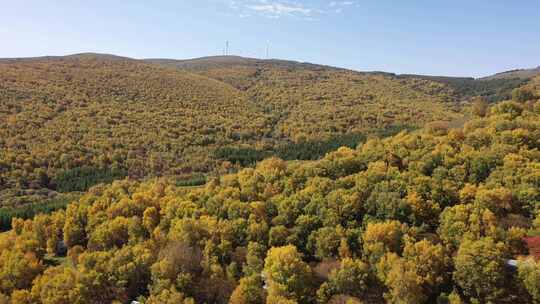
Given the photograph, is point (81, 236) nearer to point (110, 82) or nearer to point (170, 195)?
point (170, 195)

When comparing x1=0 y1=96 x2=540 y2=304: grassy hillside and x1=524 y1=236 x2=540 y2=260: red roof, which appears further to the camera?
x1=0 y1=96 x2=540 y2=304: grassy hillside

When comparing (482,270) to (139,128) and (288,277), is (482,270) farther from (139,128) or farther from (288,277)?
(139,128)

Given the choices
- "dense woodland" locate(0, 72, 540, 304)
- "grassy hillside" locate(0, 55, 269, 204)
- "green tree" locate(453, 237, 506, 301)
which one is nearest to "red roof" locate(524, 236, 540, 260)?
"dense woodland" locate(0, 72, 540, 304)

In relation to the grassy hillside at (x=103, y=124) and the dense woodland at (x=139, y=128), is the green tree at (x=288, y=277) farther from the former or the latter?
the grassy hillside at (x=103, y=124)

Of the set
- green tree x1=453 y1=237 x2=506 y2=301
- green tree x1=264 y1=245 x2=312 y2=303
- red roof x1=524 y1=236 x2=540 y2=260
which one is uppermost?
red roof x1=524 y1=236 x2=540 y2=260

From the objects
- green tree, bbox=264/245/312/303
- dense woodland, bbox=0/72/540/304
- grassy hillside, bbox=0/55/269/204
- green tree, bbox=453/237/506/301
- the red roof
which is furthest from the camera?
grassy hillside, bbox=0/55/269/204

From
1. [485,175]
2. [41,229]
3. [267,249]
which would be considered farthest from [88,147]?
[485,175]

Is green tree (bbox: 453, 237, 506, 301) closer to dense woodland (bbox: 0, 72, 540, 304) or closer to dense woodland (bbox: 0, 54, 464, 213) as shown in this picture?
dense woodland (bbox: 0, 72, 540, 304)
